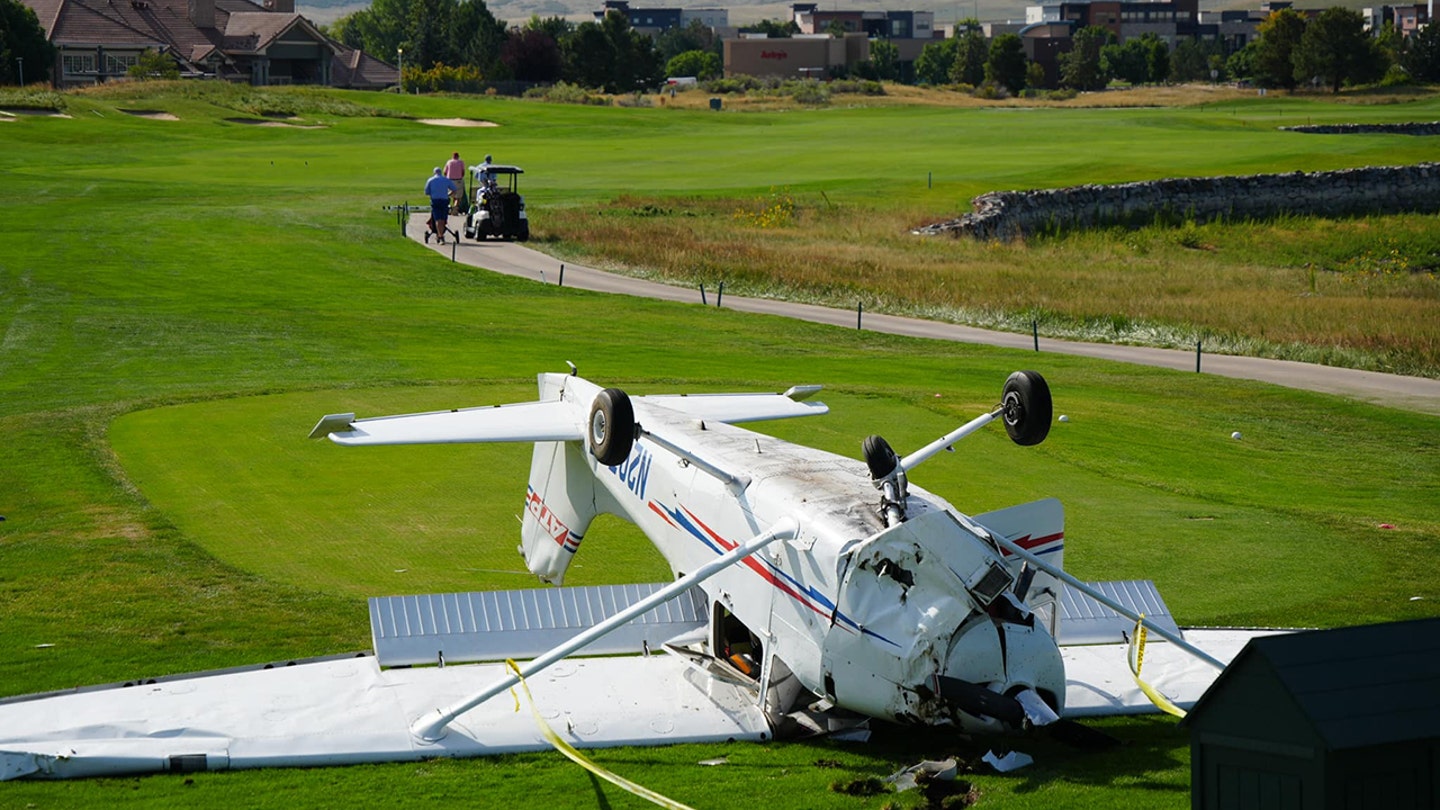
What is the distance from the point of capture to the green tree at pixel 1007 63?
15888 cm

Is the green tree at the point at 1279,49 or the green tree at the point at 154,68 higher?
the green tree at the point at 1279,49

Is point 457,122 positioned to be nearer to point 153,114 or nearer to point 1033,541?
point 153,114

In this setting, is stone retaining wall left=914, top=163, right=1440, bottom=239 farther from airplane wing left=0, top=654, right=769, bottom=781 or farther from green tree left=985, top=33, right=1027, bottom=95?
green tree left=985, top=33, right=1027, bottom=95

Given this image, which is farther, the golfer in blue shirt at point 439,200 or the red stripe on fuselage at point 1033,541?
the golfer in blue shirt at point 439,200

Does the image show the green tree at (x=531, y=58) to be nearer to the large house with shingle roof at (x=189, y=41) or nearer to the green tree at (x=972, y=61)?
the large house with shingle roof at (x=189, y=41)

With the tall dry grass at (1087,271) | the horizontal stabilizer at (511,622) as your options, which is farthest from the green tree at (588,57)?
the horizontal stabilizer at (511,622)

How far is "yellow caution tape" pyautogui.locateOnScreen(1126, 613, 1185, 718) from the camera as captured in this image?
11445 millimetres

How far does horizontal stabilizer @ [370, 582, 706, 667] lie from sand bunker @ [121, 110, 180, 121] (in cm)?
8428

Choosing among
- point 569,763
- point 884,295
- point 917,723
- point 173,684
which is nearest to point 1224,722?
point 917,723

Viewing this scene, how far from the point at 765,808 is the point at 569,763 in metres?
1.56

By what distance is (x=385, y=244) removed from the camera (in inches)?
1937

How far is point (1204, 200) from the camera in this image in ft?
229

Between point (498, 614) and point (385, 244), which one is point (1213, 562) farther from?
point (385, 244)

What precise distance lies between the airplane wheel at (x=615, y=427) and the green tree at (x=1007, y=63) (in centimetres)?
15451
